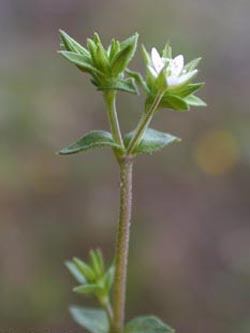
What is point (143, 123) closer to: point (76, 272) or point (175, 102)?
point (175, 102)

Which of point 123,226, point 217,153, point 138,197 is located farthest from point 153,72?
point 217,153

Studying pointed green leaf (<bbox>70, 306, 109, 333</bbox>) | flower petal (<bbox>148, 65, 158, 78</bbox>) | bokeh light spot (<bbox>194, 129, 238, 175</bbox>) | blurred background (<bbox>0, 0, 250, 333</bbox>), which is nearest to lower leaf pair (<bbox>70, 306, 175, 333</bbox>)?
A: pointed green leaf (<bbox>70, 306, 109, 333</bbox>)

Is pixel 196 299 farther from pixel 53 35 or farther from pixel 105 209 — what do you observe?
pixel 53 35

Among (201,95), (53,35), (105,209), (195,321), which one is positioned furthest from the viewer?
(53,35)

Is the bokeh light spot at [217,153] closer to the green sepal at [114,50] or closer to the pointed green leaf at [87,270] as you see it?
the pointed green leaf at [87,270]

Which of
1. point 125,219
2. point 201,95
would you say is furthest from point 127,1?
point 125,219

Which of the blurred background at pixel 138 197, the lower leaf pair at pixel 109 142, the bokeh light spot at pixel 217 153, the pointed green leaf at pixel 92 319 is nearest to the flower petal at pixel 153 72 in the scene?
the lower leaf pair at pixel 109 142

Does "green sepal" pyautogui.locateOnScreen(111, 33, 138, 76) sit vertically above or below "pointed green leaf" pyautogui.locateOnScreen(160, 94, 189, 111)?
above

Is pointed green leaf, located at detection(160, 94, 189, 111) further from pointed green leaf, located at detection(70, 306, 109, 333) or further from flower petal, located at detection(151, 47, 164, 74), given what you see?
pointed green leaf, located at detection(70, 306, 109, 333)
